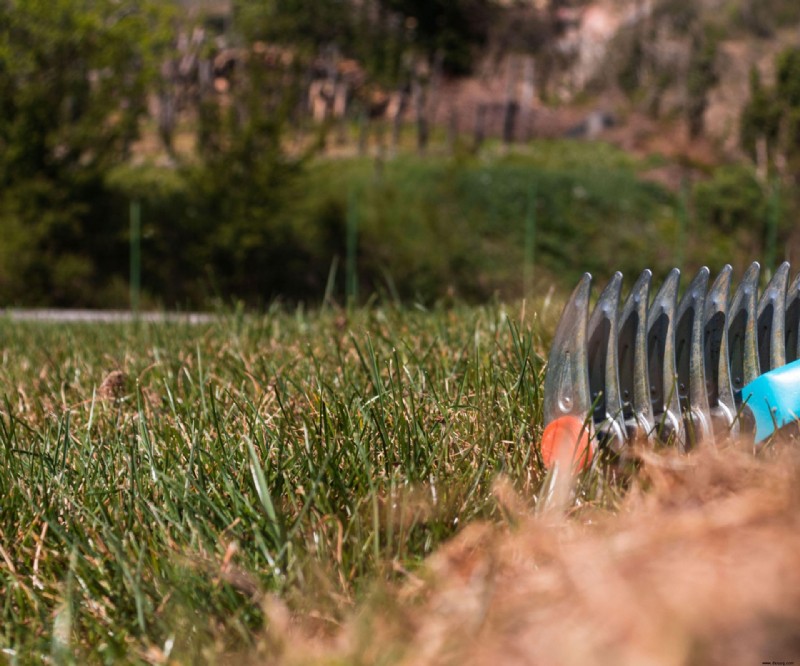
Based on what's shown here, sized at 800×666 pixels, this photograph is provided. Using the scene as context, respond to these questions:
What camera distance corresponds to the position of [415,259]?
22984 mm

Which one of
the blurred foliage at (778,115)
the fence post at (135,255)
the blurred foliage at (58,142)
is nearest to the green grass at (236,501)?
the blurred foliage at (58,142)

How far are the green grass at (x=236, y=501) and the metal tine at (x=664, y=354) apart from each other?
0.28 metres

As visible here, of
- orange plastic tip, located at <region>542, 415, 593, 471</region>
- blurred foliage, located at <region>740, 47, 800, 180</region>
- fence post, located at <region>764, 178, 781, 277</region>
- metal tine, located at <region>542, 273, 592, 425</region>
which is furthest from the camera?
blurred foliage, located at <region>740, 47, 800, 180</region>

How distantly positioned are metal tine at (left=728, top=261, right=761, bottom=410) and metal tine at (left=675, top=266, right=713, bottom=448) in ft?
0.47

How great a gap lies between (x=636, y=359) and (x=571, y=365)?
0.66 feet

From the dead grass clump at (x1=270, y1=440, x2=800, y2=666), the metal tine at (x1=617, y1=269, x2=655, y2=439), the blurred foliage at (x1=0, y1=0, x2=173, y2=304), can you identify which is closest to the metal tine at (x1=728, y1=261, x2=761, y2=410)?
the metal tine at (x1=617, y1=269, x2=655, y2=439)

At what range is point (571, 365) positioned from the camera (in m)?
2.20

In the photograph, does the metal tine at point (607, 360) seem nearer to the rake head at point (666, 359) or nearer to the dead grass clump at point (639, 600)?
the rake head at point (666, 359)

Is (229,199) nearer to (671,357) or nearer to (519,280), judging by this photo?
(519,280)

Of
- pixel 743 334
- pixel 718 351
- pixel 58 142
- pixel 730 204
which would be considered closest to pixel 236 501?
pixel 718 351

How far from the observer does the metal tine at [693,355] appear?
2.37m

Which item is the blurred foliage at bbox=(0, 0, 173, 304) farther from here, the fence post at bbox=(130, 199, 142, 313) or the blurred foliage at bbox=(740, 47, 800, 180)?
the blurred foliage at bbox=(740, 47, 800, 180)

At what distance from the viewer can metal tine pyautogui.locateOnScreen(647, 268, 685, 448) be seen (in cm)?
234

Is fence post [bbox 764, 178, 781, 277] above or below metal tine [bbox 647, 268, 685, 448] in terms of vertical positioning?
below
